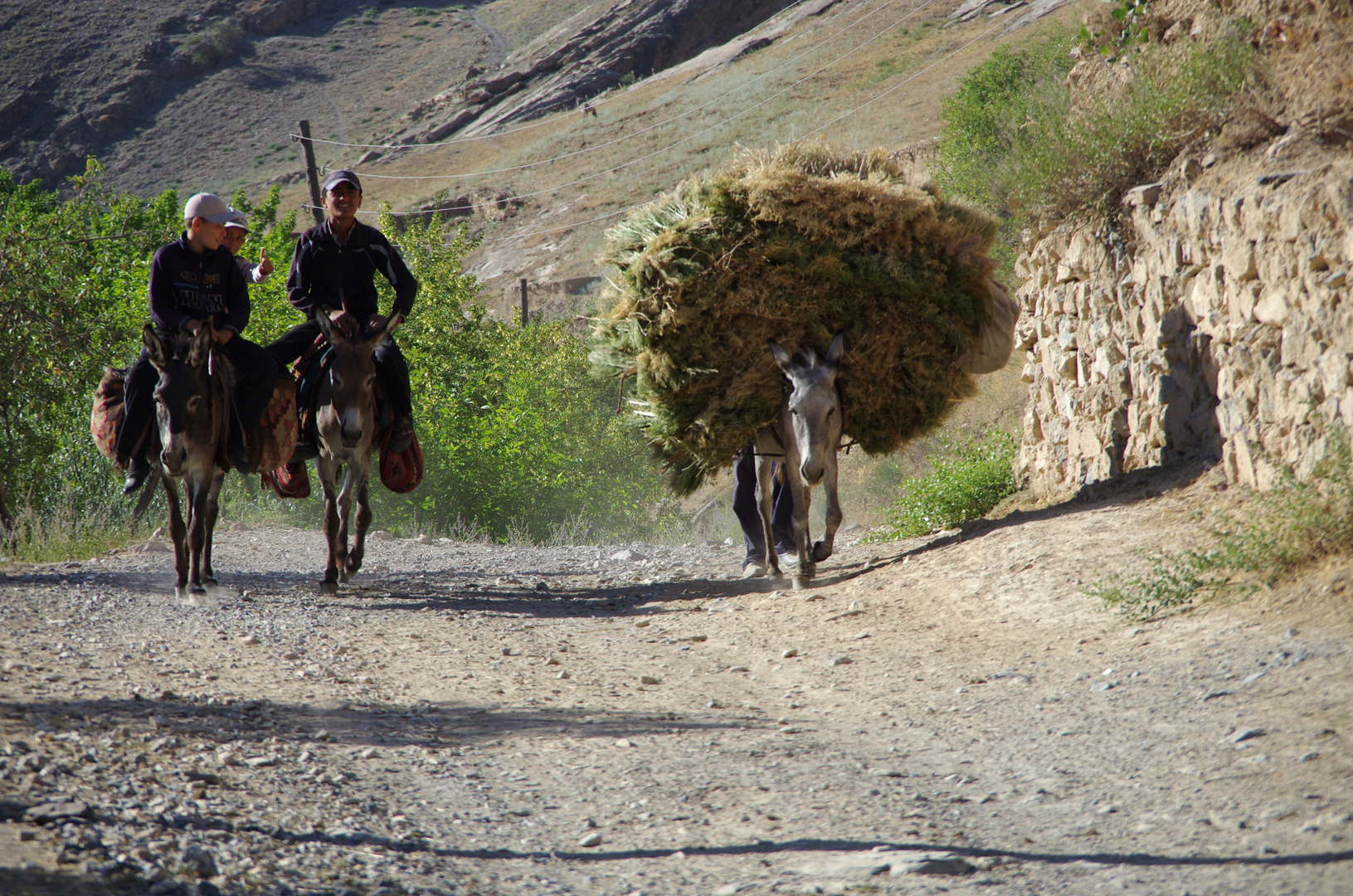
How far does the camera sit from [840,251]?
25.2 feet

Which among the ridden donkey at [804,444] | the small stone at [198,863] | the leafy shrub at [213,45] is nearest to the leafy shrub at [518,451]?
the ridden donkey at [804,444]

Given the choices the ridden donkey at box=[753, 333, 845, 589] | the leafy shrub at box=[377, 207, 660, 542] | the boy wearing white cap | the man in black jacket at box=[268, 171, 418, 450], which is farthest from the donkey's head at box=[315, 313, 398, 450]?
the leafy shrub at box=[377, 207, 660, 542]

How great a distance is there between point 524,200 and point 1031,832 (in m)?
61.1

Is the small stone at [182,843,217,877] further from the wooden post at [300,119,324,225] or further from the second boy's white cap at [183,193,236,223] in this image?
the wooden post at [300,119,324,225]

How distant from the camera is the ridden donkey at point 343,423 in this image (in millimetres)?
7867

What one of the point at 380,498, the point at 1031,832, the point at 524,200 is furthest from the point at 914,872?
the point at 524,200

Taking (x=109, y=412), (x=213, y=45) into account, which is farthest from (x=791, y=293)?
(x=213, y=45)

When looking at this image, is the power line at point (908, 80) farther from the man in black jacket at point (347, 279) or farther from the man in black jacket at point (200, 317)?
the man in black jacket at point (200, 317)

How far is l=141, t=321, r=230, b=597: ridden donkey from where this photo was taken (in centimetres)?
710

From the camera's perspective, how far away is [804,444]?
25.4 feet

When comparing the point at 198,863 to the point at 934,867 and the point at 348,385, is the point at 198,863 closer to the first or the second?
the point at 934,867

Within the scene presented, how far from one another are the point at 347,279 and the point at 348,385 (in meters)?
1.05

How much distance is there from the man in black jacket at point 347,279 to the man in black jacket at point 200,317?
1.98 feet

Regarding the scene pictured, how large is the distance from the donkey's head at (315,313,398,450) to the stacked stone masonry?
19.3ft
